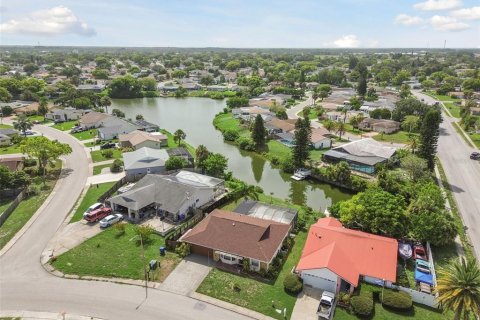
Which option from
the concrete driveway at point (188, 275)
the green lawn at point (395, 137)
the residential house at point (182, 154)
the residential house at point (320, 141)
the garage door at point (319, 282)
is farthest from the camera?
the green lawn at point (395, 137)

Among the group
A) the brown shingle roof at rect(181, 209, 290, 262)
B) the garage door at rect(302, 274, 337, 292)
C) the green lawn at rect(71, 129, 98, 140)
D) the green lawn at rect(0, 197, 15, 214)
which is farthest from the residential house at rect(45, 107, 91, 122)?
the garage door at rect(302, 274, 337, 292)

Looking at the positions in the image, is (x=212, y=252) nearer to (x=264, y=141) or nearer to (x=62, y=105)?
(x=264, y=141)

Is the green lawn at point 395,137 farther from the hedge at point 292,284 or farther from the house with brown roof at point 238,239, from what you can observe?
the hedge at point 292,284

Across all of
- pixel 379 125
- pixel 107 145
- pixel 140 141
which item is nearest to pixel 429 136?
pixel 379 125

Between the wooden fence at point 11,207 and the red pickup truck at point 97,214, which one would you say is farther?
the wooden fence at point 11,207

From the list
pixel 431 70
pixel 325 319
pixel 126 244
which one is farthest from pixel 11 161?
pixel 431 70

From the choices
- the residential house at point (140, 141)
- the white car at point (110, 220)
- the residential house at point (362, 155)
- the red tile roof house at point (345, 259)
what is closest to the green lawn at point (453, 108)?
the residential house at point (362, 155)
